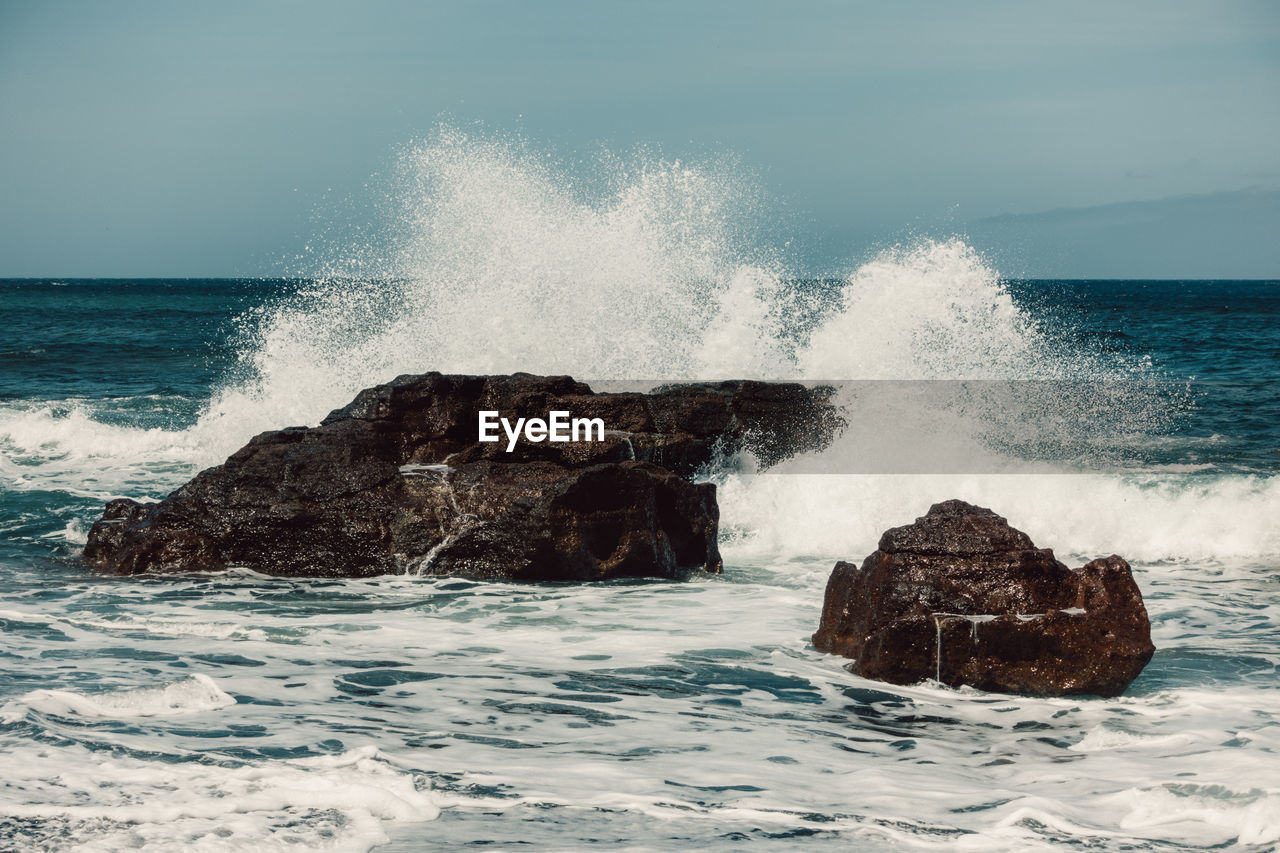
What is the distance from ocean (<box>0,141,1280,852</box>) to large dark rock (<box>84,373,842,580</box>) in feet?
0.80

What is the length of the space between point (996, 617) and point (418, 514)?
401 cm

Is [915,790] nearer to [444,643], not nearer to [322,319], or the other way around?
[444,643]

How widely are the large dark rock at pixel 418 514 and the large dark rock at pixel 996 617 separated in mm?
2442

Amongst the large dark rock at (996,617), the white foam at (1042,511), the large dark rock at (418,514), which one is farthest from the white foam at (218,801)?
the white foam at (1042,511)

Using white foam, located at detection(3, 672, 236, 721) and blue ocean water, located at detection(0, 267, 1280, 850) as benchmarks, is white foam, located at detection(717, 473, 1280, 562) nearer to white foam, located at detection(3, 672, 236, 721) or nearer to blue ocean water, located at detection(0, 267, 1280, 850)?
blue ocean water, located at detection(0, 267, 1280, 850)

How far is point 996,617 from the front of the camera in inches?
208

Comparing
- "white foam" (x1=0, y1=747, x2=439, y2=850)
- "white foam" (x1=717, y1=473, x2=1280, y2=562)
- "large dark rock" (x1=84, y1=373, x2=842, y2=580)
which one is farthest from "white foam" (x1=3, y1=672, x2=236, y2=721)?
"white foam" (x1=717, y1=473, x2=1280, y2=562)

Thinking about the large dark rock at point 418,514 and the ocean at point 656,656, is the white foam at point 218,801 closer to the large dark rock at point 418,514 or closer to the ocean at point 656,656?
the ocean at point 656,656

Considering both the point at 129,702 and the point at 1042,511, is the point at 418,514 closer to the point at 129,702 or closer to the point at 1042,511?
the point at 129,702

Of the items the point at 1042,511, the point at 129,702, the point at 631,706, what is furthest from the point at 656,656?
the point at 1042,511

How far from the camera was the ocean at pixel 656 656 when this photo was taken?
3.64 m

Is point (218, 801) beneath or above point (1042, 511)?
beneath

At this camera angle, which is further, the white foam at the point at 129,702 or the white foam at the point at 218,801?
the white foam at the point at 129,702

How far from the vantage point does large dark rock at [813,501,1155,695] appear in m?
5.20
